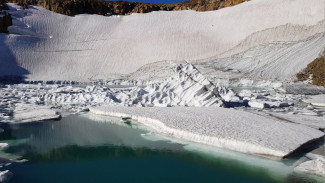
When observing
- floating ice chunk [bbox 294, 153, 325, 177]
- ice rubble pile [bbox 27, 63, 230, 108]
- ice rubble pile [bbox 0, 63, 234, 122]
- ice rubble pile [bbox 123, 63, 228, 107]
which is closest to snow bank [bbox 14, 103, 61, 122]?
ice rubble pile [bbox 0, 63, 234, 122]

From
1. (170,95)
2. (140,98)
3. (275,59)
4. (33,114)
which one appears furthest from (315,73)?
(33,114)

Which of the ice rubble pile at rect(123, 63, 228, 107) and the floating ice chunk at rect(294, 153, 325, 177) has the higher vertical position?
the ice rubble pile at rect(123, 63, 228, 107)

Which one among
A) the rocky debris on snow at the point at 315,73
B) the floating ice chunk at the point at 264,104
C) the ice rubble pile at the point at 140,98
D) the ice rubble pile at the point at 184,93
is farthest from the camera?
the rocky debris on snow at the point at 315,73

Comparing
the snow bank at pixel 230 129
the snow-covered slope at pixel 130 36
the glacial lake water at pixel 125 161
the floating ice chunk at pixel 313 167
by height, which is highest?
the snow-covered slope at pixel 130 36

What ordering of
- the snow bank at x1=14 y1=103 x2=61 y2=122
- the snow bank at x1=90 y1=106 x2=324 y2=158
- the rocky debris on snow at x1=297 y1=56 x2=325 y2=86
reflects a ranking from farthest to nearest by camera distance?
the rocky debris on snow at x1=297 y1=56 x2=325 y2=86
the snow bank at x1=14 y1=103 x2=61 y2=122
the snow bank at x1=90 y1=106 x2=324 y2=158

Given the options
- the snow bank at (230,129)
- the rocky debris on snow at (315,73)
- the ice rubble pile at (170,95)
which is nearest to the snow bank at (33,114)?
the ice rubble pile at (170,95)

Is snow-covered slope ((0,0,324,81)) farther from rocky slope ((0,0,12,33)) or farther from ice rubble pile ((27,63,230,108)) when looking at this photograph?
ice rubble pile ((27,63,230,108))

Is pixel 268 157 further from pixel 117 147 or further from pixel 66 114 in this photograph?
pixel 66 114

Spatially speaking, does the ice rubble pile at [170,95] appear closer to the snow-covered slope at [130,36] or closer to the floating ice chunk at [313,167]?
the floating ice chunk at [313,167]
